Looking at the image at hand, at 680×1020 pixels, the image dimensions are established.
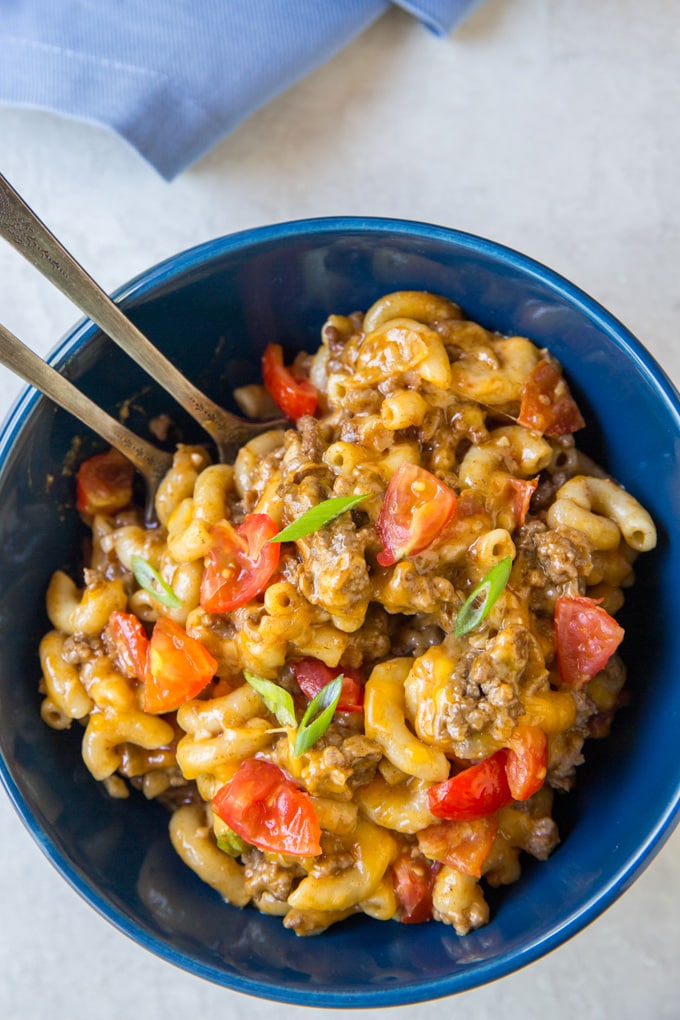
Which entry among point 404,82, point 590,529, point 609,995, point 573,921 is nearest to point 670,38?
point 404,82

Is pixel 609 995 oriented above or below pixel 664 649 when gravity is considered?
below

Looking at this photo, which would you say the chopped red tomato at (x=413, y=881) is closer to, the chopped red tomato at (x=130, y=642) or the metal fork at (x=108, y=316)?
the chopped red tomato at (x=130, y=642)

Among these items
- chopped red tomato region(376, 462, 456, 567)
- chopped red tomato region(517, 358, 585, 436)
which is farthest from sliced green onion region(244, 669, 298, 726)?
chopped red tomato region(517, 358, 585, 436)

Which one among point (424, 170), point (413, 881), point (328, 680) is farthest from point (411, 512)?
point (424, 170)

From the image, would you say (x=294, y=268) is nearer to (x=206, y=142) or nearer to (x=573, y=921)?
(x=206, y=142)

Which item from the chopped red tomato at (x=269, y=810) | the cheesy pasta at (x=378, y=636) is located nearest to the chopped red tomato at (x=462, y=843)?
the cheesy pasta at (x=378, y=636)

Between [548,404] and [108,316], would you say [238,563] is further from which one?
[548,404]

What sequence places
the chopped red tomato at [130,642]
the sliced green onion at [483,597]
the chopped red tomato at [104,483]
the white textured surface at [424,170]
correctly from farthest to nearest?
the white textured surface at [424,170] → the chopped red tomato at [104,483] → the chopped red tomato at [130,642] → the sliced green onion at [483,597]
